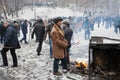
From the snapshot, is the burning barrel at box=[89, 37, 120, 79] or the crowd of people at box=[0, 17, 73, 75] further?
the crowd of people at box=[0, 17, 73, 75]

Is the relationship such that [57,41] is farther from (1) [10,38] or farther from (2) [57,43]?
(1) [10,38]

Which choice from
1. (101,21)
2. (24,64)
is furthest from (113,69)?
(101,21)

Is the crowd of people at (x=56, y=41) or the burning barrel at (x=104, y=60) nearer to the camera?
the burning barrel at (x=104, y=60)

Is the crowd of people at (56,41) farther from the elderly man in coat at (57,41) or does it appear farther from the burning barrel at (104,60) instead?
the burning barrel at (104,60)

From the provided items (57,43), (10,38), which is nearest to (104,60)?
(57,43)

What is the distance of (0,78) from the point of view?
10.4 meters

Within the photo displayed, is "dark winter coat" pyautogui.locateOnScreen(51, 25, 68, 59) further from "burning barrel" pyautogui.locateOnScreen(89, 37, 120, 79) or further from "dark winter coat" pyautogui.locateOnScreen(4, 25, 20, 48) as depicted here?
"dark winter coat" pyautogui.locateOnScreen(4, 25, 20, 48)

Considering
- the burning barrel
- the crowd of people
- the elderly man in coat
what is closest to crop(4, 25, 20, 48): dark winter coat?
the crowd of people

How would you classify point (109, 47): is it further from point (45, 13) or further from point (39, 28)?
point (45, 13)

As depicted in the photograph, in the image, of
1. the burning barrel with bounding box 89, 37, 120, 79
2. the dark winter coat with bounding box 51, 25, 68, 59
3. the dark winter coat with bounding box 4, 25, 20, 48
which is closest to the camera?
the burning barrel with bounding box 89, 37, 120, 79

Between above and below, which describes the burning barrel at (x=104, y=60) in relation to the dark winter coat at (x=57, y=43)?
below

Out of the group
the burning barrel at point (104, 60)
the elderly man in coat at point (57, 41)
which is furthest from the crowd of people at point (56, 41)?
the burning barrel at point (104, 60)

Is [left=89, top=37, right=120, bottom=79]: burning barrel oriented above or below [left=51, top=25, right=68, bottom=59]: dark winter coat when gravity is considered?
below

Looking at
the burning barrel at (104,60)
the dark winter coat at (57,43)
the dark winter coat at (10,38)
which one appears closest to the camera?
the burning barrel at (104,60)
